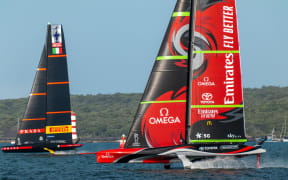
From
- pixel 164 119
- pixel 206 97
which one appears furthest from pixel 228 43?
pixel 164 119

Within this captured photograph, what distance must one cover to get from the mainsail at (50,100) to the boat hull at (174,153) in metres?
20.7

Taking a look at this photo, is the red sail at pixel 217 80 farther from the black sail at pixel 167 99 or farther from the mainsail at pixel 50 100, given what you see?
the mainsail at pixel 50 100

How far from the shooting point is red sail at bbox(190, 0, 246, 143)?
1147 inches

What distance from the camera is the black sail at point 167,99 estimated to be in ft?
97.5

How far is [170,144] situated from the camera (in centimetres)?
2973

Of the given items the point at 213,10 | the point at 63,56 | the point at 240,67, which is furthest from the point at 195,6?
the point at 63,56

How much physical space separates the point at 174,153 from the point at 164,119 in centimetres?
212

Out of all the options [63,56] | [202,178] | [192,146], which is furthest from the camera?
[63,56]

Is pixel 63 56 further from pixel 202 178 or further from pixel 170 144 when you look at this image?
pixel 202 178

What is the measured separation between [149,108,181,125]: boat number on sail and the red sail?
0.99 m

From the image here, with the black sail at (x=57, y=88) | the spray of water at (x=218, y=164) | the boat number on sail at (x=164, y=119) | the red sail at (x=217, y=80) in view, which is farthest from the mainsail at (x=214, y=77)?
the black sail at (x=57, y=88)

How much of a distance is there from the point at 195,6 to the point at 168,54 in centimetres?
257

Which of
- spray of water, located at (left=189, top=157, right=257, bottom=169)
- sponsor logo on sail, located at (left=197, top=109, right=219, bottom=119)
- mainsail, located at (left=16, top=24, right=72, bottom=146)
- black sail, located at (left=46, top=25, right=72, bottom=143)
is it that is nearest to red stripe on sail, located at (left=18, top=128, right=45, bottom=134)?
mainsail, located at (left=16, top=24, right=72, bottom=146)

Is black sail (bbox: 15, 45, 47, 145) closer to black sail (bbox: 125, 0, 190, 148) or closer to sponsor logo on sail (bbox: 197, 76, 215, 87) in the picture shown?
black sail (bbox: 125, 0, 190, 148)
